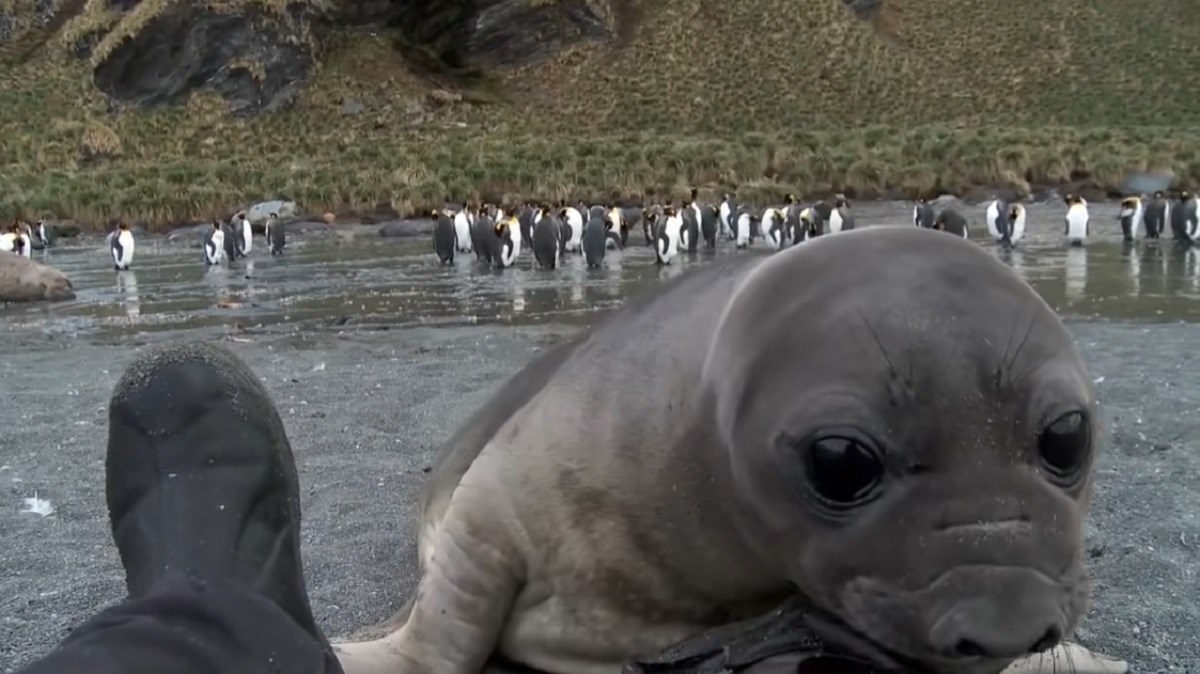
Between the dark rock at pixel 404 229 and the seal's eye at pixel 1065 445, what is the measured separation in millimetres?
25803

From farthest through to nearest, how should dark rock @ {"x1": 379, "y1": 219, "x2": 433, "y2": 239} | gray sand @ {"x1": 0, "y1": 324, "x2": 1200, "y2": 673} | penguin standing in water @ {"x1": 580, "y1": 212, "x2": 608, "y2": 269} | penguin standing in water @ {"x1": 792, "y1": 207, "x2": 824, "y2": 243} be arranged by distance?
dark rock @ {"x1": 379, "y1": 219, "x2": 433, "y2": 239} → penguin standing in water @ {"x1": 792, "y1": 207, "x2": 824, "y2": 243} → penguin standing in water @ {"x1": 580, "y1": 212, "x2": 608, "y2": 269} → gray sand @ {"x1": 0, "y1": 324, "x2": 1200, "y2": 673}

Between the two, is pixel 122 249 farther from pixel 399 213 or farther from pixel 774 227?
pixel 399 213

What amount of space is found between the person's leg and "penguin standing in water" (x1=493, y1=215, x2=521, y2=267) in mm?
17034

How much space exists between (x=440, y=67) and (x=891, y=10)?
22475mm

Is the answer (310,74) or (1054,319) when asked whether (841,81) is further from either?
(1054,319)

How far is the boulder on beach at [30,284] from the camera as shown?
1504 centimetres

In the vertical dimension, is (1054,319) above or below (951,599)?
above

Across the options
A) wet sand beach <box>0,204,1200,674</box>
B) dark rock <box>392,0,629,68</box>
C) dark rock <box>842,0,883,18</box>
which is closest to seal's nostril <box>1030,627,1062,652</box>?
wet sand beach <box>0,204,1200,674</box>

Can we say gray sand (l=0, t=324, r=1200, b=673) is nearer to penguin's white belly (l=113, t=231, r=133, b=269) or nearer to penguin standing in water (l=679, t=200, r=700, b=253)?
penguin's white belly (l=113, t=231, r=133, b=269)

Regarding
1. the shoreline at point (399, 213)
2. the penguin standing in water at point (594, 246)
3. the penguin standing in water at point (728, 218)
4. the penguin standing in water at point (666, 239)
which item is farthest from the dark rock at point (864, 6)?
the penguin standing in water at point (594, 246)

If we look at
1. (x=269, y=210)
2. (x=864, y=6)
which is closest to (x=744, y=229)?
(x=269, y=210)

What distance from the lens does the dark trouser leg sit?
60.6 inches

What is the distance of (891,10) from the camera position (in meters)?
56.1

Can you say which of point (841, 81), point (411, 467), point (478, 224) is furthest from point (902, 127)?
point (411, 467)
